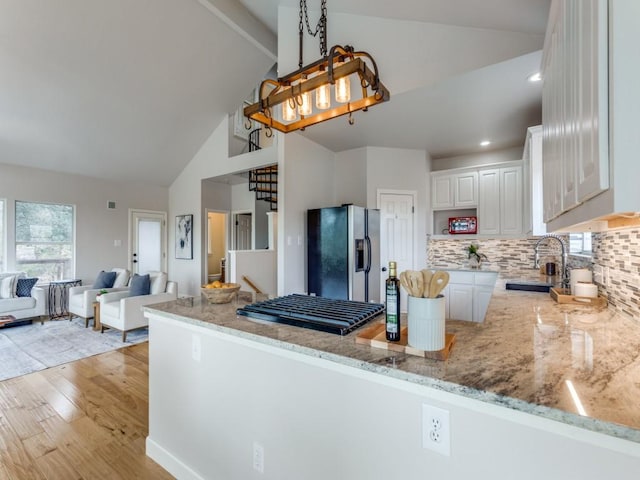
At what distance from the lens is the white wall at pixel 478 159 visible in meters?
4.55

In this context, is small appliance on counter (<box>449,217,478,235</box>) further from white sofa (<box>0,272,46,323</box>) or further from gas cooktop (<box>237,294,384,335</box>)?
white sofa (<box>0,272,46,323</box>)

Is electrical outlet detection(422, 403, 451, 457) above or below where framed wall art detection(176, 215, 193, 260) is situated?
below

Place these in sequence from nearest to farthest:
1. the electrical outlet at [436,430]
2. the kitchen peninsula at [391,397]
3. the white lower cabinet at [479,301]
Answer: the kitchen peninsula at [391,397]
the electrical outlet at [436,430]
the white lower cabinet at [479,301]

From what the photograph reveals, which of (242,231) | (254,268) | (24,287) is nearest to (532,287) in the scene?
(254,268)

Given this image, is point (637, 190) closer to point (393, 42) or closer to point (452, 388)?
point (452, 388)

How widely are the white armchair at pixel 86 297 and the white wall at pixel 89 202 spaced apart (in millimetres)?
1193

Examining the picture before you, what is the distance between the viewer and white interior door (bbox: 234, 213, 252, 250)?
7.58 meters

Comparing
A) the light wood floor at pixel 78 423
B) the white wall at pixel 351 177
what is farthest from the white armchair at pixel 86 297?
the white wall at pixel 351 177

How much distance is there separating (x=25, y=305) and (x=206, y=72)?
4.65 m

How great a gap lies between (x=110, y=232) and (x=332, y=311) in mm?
6679

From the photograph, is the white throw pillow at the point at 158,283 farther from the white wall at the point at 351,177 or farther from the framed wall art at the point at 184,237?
the white wall at the point at 351,177

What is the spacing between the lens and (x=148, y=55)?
451cm

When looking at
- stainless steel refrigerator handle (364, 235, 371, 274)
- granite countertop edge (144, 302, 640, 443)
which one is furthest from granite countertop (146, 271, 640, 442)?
stainless steel refrigerator handle (364, 235, 371, 274)

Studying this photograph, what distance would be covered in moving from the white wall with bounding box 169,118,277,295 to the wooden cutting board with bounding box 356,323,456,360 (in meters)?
4.97
